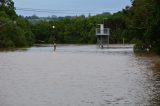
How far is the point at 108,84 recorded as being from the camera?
2433 centimetres

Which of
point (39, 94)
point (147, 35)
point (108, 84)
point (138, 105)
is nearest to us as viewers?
point (138, 105)

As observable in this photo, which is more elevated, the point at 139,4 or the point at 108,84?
the point at 139,4

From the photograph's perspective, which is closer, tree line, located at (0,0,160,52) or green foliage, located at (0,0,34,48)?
tree line, located at (0,0,160,52)

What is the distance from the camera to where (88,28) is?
18500cm

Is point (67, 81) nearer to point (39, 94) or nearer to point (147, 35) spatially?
point (39, 94)

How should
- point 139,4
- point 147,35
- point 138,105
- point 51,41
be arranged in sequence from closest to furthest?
point 138,105 → point 147,35 → point 139,4 → point 51,41

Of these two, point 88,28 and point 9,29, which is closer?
point 9,29

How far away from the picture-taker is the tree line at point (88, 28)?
71944 mm

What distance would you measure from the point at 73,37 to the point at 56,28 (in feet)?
22.4

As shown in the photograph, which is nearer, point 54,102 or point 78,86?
point 54,102

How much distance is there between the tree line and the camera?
71.9 m

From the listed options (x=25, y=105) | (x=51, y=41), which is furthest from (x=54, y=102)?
(x=51, y=41)

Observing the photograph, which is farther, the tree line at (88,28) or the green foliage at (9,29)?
the green foliage at (9,29)

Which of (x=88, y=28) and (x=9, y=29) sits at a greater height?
(x=9, y=29)
